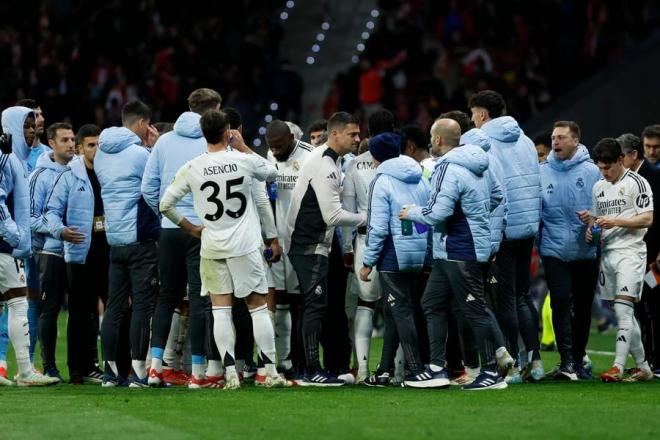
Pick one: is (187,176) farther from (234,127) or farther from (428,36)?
(428,36)

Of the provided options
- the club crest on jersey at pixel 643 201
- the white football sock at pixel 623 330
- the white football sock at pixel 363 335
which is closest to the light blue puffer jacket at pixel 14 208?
the white football sock at pixel 363 335

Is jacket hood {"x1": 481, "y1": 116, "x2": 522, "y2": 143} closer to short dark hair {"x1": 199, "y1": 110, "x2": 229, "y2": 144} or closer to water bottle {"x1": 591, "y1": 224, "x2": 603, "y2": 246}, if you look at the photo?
water bottle {"x1": 591, "y1": 224, "x2": 603, "y2": 246}

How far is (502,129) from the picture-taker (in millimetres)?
12766

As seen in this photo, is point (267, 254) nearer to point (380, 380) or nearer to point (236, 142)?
point (236, 142)

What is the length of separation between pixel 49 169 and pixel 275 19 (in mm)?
17471

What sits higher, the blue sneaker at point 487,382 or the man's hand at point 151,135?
the man's hand at point 151,135

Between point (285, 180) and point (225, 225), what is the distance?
1.33m

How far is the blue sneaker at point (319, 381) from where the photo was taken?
40.9 ft

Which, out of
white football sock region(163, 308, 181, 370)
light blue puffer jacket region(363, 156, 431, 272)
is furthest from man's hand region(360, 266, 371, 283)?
white football sock region(163, 308, 181, 370)

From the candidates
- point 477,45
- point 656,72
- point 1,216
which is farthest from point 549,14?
point 1,216

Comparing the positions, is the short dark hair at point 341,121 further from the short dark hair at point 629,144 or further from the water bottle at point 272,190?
the short dark hair at point 629,144

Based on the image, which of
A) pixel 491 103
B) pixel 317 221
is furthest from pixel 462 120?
pixel 317 221

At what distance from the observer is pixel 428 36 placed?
89.1 feet

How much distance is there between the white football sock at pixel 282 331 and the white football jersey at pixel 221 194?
157 cm
